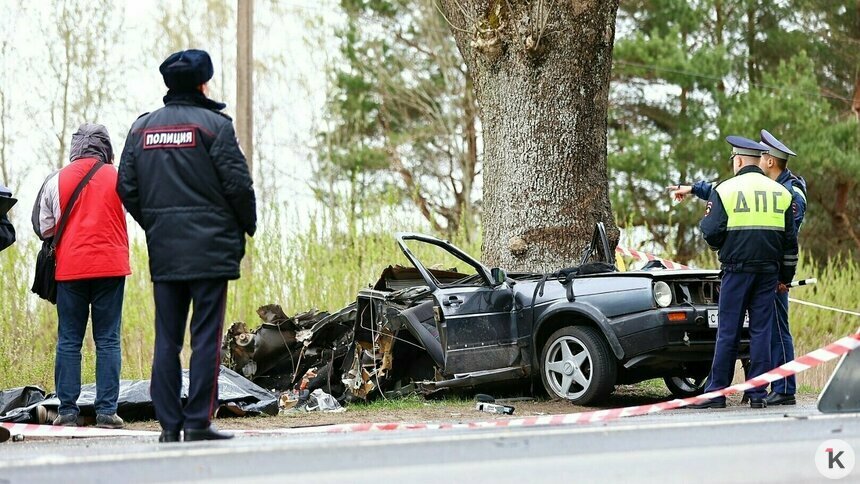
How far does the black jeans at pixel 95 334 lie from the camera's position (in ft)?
25.1

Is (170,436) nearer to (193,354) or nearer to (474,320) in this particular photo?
(193,354)

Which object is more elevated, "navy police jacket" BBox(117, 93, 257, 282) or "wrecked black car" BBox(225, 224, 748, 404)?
"navy police jacket" BBox(117, 93, 257, 282)

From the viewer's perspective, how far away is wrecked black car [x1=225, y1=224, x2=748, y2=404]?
335 inches

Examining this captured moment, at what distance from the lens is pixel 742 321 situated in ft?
27.5

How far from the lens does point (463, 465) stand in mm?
4066

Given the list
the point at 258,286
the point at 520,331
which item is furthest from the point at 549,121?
the point at 258,286

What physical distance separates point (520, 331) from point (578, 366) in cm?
59

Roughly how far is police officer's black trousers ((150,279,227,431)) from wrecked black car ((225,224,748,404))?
3.13 m

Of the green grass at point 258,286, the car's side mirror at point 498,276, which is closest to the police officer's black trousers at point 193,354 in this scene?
the car's side mirror at point 498,276

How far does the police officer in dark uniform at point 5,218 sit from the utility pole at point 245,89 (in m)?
8.98

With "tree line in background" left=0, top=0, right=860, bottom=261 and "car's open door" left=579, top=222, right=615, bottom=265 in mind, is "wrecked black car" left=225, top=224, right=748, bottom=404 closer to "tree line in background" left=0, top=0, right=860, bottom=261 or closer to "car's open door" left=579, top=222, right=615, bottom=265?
"car's open door" left=579, top=222, right=615, bottom=265

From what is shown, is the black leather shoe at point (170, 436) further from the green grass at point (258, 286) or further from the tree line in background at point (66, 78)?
the tree line in background at point (66, 78)

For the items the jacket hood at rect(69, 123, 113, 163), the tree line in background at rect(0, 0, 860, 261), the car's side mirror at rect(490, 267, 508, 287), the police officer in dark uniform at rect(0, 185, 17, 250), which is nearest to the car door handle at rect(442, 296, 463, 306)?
the car's side mirror at rect(490, 267, 508, 287)

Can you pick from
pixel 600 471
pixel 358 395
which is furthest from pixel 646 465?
pixel 358 395
